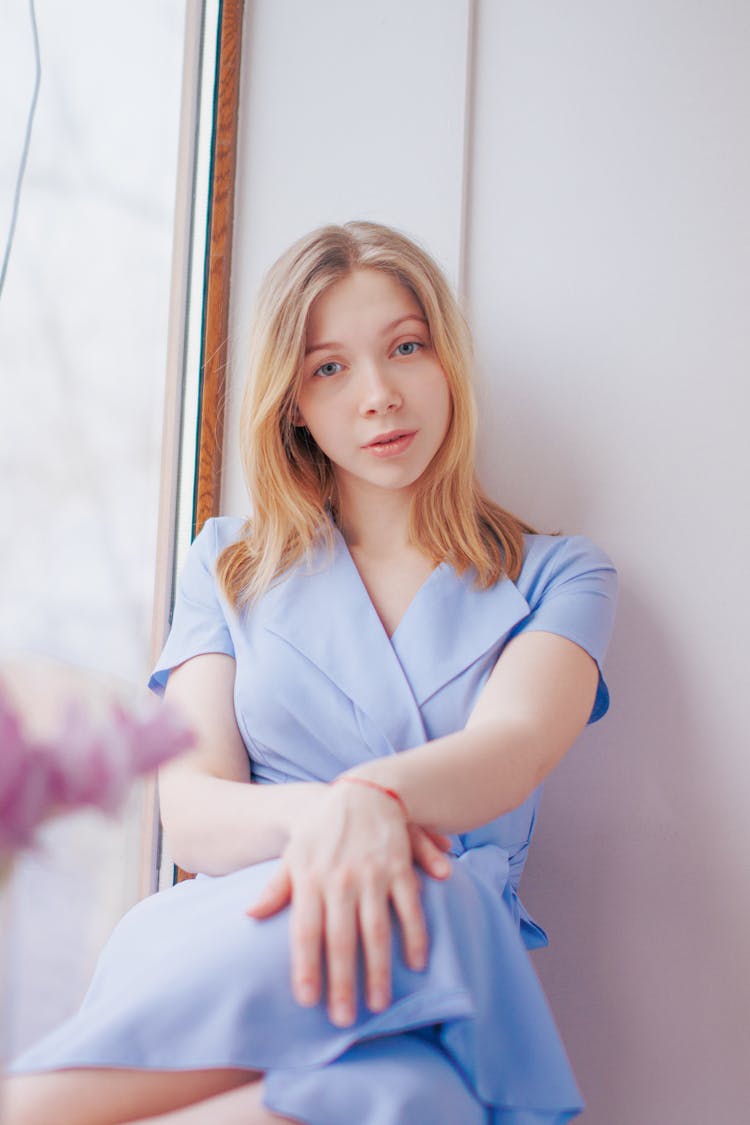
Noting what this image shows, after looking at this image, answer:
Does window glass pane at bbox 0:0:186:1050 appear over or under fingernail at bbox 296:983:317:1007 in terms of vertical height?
over

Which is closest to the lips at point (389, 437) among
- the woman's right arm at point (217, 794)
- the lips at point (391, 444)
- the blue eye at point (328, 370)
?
the lips at point (391, 444)

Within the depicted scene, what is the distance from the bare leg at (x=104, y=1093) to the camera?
781mm

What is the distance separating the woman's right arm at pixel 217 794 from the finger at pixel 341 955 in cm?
15

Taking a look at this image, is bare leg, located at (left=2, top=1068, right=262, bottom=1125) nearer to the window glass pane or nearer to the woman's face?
the window glass pane

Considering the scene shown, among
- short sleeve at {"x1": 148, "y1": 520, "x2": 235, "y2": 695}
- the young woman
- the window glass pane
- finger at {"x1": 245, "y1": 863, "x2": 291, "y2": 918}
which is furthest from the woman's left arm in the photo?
the window glass pane

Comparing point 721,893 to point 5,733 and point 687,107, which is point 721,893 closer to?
point 687,107

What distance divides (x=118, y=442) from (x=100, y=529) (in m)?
0.13

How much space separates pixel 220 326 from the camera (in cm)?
158

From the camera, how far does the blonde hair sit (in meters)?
1.30

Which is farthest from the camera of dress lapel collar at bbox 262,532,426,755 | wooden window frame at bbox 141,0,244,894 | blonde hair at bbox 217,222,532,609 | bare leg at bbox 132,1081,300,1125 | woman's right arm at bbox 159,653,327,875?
wooden window frame at bbox 141,0,244,894

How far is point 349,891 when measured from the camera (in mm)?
854

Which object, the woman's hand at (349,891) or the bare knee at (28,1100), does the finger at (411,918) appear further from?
the bare knee at (28,1100)

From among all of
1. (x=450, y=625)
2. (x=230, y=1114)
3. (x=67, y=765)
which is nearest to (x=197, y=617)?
(x=450, y=625)

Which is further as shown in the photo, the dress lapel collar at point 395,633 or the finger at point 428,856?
the dress lapel collar at point 395,633
